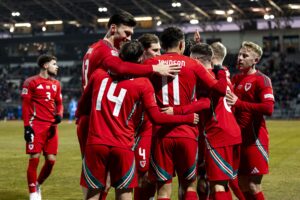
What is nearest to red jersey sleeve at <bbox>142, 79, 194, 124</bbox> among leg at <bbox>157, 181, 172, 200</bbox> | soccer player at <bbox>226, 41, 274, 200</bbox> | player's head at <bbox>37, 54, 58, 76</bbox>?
leg at <bbox>157, 181, 172, 200</bbox>

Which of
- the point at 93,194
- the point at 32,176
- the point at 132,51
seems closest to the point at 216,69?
the point at 132,51

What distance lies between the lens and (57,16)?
189 ft

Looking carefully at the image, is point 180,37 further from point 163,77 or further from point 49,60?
point 49,60

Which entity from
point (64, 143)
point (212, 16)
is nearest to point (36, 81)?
point (64, 143)

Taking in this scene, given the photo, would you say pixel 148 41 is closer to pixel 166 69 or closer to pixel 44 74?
pixel 166 69

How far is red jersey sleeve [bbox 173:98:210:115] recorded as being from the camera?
238 inches

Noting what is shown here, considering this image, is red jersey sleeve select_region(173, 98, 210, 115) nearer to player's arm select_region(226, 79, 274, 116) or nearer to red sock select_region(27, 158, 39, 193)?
→ player's arm select_region(226, 79, 274, 116)

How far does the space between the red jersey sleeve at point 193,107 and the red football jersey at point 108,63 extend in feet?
1.87

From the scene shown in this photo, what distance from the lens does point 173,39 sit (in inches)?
243

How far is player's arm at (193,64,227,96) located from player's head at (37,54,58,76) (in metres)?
4.31

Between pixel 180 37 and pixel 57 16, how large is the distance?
174 feet

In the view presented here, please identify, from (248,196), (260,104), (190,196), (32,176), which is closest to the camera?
(190,196)

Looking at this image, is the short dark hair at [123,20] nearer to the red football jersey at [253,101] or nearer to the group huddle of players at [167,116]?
the group huddle of players at [167,116]

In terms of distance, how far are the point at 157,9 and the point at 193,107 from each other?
47.1 m
